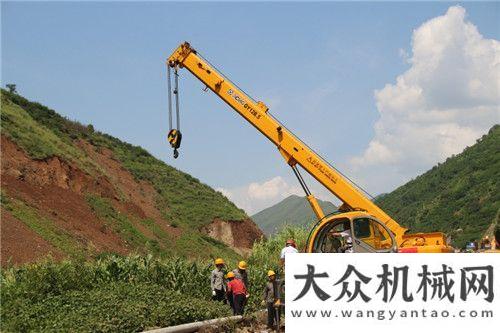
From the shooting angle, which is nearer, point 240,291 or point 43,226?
point 240,291

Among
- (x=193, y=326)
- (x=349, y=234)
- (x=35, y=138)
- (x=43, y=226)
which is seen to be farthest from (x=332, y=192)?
(x=35, y=138)

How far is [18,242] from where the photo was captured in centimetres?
2916

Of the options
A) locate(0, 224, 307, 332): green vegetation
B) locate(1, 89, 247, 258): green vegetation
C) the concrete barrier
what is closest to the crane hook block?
locate(0, 224, 307, 332): green vegetation

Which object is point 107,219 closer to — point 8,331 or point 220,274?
point 220,274

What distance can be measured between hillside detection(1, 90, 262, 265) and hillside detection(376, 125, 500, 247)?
106 feet

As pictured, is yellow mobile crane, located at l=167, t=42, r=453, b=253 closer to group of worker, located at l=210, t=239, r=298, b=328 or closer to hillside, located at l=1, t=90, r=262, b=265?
group of worker, located at l=210, t=239, r=298, b=328

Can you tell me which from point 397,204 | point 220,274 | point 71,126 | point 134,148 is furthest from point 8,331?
point 397,204

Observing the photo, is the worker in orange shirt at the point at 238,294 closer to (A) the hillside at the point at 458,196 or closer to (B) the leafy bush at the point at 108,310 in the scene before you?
(B) the leafy bush at the point at 108,310

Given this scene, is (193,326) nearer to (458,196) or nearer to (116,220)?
(116,220)

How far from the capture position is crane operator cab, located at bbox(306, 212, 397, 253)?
1566cm

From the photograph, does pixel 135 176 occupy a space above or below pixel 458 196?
below

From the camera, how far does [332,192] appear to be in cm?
1855

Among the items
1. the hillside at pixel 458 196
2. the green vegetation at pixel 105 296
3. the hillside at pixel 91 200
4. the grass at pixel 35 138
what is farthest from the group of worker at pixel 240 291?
the hillside at pixel 458 196

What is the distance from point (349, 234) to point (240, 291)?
10.2ft
